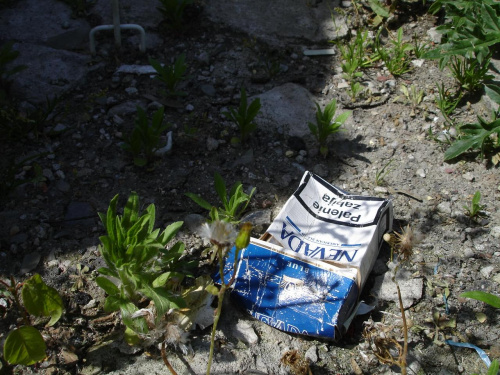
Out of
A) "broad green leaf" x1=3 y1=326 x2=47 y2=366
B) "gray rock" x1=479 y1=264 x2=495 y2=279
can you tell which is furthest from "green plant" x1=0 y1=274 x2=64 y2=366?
"gray rock" x1=479 y1=264 x2=495 y2=279

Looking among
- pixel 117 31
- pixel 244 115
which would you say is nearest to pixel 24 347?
pixel 244 115

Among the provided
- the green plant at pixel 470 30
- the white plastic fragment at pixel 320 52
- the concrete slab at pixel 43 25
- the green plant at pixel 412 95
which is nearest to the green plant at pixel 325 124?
the green plant at pixel 412 95

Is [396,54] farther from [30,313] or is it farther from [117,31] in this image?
[30,313]

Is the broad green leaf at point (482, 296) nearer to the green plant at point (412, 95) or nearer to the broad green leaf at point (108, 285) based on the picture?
the broad green leaf at point (108, 285)

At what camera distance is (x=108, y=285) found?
6.75ft

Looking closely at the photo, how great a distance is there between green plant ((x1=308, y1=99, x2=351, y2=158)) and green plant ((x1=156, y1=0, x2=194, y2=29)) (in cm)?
124

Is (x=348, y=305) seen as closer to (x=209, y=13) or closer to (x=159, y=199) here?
(x=159, y=199)

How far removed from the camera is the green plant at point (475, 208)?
2547mm

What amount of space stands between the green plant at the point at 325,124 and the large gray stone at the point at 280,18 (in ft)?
3.08

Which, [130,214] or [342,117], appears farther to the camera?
[342,117]

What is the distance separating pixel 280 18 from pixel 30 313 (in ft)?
8.58

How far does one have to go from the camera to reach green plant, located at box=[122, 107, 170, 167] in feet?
8.98

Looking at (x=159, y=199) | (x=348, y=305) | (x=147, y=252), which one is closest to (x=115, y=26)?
(x=159, y=199)

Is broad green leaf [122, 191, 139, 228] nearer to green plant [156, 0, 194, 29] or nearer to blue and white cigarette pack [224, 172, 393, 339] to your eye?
blue and white cigarette pack [224, 172, 393, 339]
